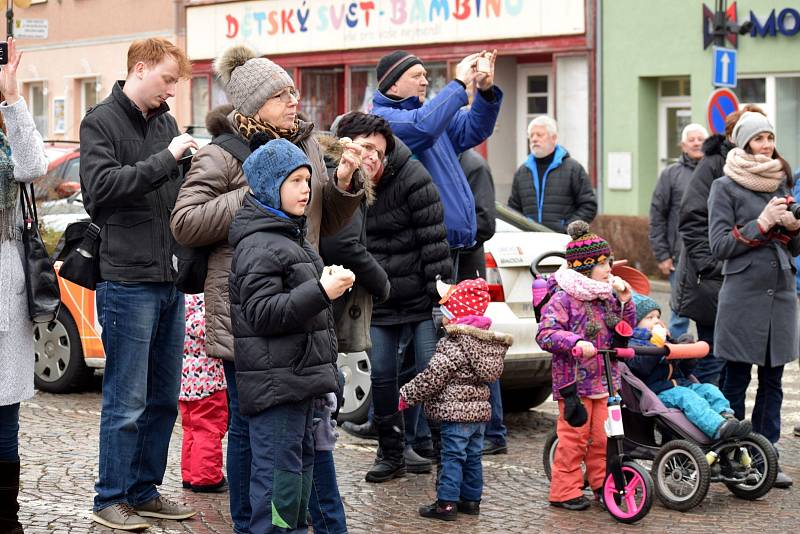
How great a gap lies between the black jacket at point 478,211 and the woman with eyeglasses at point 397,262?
38.1 inches

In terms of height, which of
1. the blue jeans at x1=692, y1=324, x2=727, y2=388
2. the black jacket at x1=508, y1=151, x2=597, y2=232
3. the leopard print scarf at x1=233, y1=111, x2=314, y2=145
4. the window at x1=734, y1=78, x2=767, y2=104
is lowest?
the blue jeans at x1=692, y1=324, x2=727, y2=388

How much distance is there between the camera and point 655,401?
25.2ft

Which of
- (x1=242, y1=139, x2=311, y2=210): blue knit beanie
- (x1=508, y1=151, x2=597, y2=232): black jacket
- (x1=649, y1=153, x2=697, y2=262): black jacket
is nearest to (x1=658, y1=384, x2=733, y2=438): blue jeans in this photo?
(x1=242, y1=139, x2=311, y2=210): blue knit beanie

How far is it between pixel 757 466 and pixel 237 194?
10.5 feet

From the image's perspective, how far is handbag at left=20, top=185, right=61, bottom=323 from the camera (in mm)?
6227

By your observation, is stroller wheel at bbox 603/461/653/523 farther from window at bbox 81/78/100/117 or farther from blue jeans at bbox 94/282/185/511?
window at bbox 81/78/100/117

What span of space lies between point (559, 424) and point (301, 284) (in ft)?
7.68

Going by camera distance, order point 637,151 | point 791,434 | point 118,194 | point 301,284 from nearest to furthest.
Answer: point 301,284
point 118,194
point 791,434
point 637,151

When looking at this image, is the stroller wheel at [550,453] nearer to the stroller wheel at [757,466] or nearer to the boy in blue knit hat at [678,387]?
the boy in blue knit hat at [678,387]

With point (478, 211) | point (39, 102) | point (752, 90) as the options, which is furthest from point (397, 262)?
point (39, 102)

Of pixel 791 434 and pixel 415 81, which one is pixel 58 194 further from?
pixel 791 434

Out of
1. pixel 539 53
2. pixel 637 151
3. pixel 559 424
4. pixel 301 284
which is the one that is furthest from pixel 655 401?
pixel 539 53

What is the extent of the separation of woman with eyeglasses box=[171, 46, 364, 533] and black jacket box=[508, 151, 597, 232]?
6.24 meters

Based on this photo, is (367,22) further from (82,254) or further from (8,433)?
(8,433)
